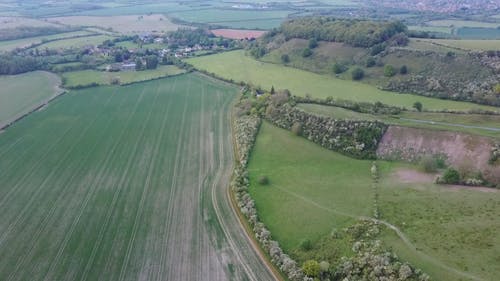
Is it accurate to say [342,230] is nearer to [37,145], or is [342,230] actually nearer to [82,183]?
[82,183]

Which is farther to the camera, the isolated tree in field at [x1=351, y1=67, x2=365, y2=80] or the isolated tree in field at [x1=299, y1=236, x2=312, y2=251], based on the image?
the isolated tree in field at [x1=351, y1=67, x2=365, y2=80]

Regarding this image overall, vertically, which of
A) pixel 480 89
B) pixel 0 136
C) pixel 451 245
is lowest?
pixel 0 136

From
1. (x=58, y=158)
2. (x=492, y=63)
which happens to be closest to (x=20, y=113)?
(x=58, y=158)

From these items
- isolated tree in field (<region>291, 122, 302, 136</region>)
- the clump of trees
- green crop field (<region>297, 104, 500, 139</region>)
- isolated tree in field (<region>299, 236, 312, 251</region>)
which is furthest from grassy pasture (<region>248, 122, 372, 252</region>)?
the clump of trees

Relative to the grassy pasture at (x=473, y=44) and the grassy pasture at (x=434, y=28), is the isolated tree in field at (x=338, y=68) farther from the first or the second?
the grassy pasture at (x=434, y=28)

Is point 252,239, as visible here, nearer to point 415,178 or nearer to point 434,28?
point 415,178

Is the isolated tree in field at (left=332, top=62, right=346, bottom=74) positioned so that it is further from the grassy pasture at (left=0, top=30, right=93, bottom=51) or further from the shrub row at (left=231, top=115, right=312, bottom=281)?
the grassy pasture at (left=0, top=30, right=93, bottom=51)
